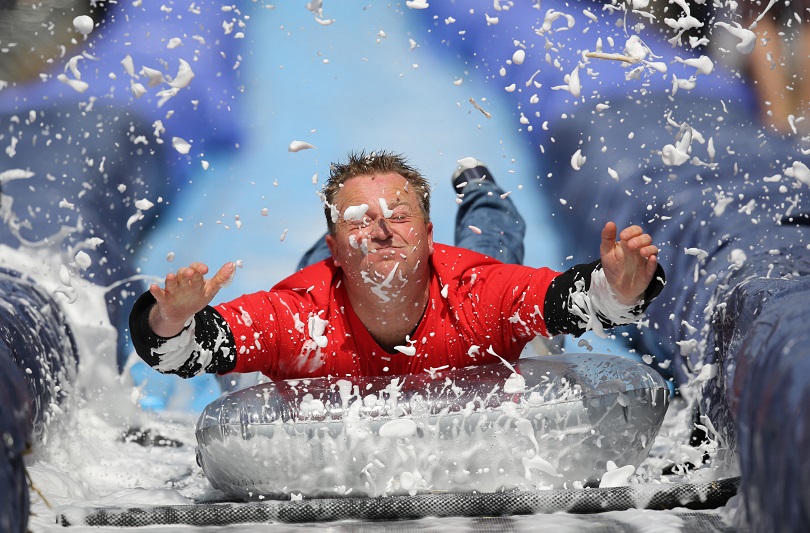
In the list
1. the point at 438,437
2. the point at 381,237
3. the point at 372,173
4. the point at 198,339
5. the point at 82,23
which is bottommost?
the point at 438,437

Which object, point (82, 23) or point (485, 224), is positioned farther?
point (485, 224)

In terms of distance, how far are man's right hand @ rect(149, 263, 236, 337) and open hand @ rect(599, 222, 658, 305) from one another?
1.50 ft

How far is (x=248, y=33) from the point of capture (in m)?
2.57

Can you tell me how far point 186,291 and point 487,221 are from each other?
3.33 feet

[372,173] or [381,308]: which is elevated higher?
[372,173]

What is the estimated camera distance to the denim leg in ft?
6.36

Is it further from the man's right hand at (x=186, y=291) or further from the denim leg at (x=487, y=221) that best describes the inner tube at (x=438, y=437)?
the denim leg at (x=487, y=221)

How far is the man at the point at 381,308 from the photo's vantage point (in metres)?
1.19

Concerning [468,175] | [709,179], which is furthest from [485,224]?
[709,179]

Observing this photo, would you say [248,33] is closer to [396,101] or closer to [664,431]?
[396,101]

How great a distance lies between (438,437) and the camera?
114cm

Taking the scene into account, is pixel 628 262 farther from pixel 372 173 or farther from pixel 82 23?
pixel 82 23

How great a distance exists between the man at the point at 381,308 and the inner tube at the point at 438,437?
0.10 metres

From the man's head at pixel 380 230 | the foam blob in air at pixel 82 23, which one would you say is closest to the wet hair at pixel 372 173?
the man's head at pixel 380 230
